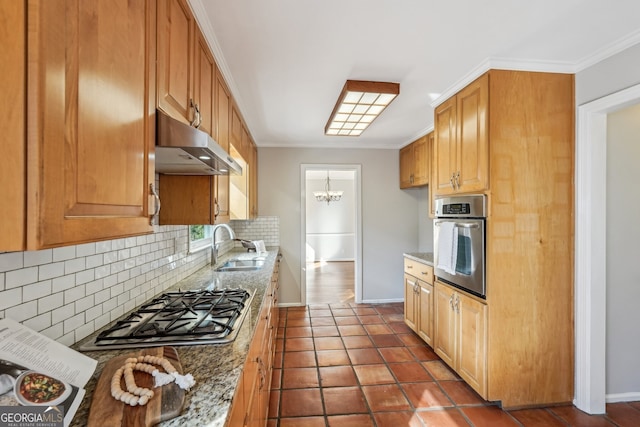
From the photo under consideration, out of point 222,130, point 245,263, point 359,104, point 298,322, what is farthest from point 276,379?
point 359,104

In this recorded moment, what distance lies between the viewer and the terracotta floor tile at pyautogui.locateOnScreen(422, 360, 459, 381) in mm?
2453

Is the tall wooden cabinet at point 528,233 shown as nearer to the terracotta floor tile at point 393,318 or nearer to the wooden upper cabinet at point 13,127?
the terracotta floor tile at point 393,318

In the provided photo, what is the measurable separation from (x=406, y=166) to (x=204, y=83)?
3247mm

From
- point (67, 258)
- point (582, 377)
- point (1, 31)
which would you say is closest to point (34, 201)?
point (1, 31)

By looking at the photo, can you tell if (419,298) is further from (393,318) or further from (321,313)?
(321,313)

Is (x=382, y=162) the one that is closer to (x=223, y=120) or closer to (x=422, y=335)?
(x=422, y=335)

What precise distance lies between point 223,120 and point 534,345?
8.88ft

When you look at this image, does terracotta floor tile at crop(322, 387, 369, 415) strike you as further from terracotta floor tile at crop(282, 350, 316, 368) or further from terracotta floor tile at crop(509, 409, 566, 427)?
terracotta floor tile at crop(509, 409, 566, 427)

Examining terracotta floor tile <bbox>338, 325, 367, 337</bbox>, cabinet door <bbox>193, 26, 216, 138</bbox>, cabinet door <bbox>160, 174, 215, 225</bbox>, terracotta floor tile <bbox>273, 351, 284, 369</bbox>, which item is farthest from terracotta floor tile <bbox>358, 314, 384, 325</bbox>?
cabinet door <bbox>193, 26, 216, 138</bbox>

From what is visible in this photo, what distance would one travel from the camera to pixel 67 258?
41.4 inches

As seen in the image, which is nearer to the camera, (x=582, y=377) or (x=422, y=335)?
(x=582, y=377)

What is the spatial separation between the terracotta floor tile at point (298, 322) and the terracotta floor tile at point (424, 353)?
128cm

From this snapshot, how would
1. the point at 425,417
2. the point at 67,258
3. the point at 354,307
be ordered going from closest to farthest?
the point at 67,258, the point at 425,417, the point at 354,307

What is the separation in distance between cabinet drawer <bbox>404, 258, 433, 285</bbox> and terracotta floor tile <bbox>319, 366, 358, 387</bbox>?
1114mm
